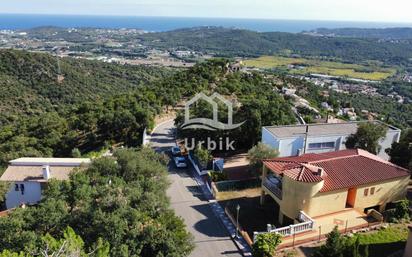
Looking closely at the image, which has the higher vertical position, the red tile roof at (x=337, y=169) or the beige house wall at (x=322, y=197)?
the red tile roof at (x=337, y=169)

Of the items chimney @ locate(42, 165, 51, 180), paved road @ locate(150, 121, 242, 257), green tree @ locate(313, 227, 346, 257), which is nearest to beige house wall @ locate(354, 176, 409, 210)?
green tree @ locate(313, 227, 346, 257)

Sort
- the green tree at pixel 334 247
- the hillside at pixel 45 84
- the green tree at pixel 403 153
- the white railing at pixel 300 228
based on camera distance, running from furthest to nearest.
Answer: the hillside at pixel 45 84 < the green tree at pixel 403 153 < the white railing at pixel 300 228 < the green tree at pixel 334 247

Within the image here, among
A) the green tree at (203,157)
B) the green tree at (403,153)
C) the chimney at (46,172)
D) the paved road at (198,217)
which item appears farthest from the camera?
the green tree at (203,157)

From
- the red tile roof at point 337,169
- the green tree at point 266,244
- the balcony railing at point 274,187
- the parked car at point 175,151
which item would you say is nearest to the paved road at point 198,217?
the green tree at point 266,244

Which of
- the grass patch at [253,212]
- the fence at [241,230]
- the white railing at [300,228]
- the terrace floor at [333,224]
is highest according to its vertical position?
the white railing at [300,228]

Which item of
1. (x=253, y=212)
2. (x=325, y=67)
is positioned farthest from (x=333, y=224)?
(x=325, y=67)

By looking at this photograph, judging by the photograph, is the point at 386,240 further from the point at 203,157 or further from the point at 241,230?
the point at 203,157

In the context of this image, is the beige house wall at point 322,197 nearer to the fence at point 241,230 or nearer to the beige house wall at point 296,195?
the beige house wall at point 296,195
